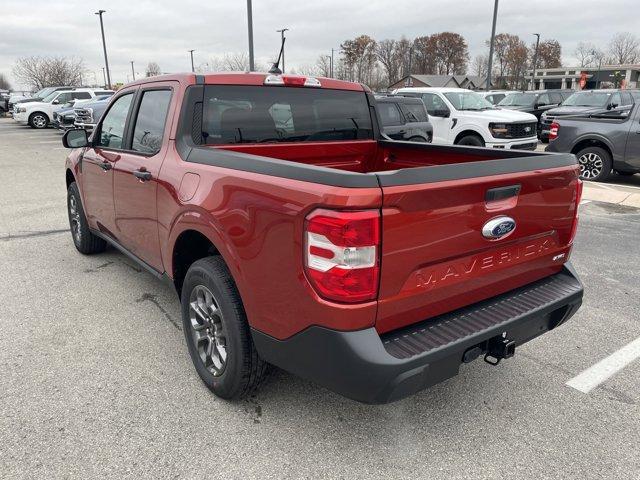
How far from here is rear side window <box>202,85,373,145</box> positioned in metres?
3.21

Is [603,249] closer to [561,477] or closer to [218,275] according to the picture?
[561,477]

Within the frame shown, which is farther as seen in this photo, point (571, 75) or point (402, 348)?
point (571, 75)

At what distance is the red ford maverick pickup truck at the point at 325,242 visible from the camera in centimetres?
200

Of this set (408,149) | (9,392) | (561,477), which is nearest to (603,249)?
(408,149)

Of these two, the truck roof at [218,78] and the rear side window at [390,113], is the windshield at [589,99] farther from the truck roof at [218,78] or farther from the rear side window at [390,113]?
the truck roof at [218,78]

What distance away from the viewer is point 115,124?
13.5 feet

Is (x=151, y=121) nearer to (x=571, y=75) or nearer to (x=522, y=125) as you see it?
(x=522, y=125)

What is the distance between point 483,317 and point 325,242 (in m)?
0.97

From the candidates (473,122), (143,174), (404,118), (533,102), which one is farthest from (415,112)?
(533,102)

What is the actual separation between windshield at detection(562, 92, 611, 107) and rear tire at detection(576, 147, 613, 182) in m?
6.41

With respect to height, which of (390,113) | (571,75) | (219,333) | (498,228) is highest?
(571,75)

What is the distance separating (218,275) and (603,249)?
16.4ft

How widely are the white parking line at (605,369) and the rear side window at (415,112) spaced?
28.0 ft

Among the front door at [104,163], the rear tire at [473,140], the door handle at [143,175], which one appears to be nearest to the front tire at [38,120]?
the rear tire at [473,140]
